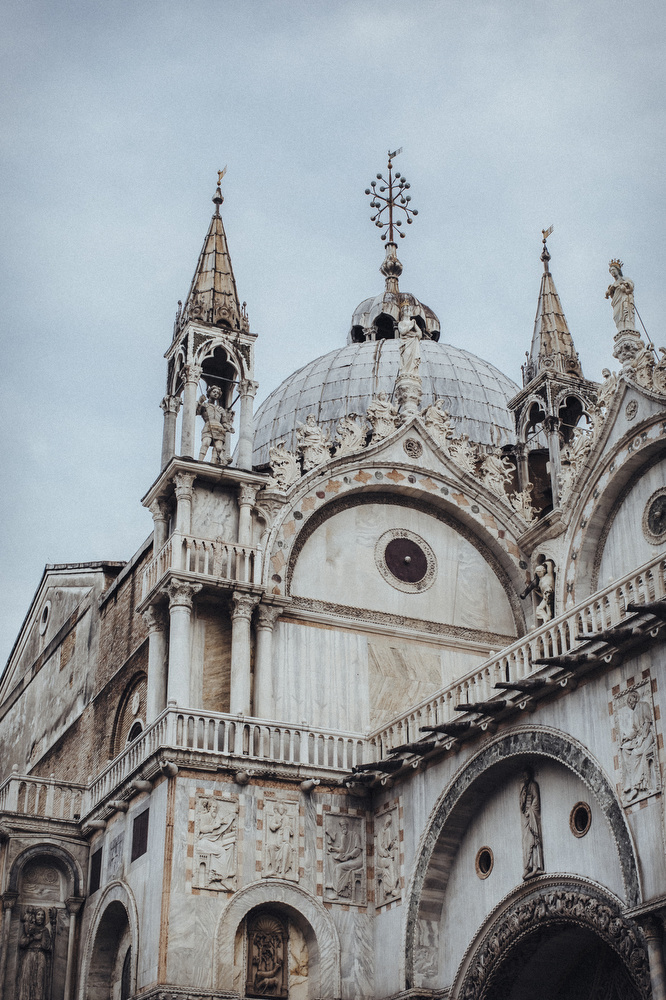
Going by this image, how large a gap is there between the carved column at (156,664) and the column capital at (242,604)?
1337 millimetres

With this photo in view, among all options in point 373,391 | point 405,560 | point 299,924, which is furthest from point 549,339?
point 299,924

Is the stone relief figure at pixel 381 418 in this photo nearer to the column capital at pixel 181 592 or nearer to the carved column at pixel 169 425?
the carved column at pixel 169 425

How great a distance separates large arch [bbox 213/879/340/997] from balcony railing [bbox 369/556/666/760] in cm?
246

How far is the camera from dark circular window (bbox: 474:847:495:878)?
17547 mm

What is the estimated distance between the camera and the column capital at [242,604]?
20922mm

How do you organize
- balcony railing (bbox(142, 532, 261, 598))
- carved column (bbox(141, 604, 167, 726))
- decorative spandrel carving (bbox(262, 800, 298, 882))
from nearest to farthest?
decorative spandrel carving (bbox(262, 800, 298, 882))
balcony railing (bbox(142, 532, 261, 598))
carved column (bbox(141, 604, 167, 726))

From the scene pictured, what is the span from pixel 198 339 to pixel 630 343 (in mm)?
7234

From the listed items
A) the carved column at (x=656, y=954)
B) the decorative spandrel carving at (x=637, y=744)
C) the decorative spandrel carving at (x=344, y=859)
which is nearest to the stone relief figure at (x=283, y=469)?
the decorative spandrel carving at (x=344, y=859)

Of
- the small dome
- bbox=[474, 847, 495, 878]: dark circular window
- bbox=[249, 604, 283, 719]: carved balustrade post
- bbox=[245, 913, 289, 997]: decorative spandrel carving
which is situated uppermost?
the small dome

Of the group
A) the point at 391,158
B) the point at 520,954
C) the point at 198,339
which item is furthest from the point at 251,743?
the point at 391,158

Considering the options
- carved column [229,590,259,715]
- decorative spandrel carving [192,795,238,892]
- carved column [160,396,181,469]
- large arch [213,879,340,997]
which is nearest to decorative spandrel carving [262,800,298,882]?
large arch [213,879,340,997]

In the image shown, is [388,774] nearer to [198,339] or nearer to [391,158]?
[198,339]

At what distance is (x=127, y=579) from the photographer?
24766 millimetres

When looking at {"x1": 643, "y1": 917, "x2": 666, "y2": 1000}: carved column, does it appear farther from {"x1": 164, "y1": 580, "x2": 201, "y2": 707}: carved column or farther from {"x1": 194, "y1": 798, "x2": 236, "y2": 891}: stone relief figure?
{"x1": 164, "y1": 580, "x2": 201, "y2": 707}: carved column
